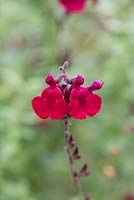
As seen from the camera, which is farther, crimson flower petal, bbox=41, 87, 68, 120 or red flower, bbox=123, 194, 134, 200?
red flower, bbox=123, 194, 134, 200

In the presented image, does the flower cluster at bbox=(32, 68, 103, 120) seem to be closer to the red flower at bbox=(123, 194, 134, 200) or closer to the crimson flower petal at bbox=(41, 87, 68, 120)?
the crimson flower petal at bbox=(41, 87, 68, 120)

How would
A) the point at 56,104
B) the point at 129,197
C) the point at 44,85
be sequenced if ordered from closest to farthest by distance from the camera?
1. the point at 56,104
2. the point at 129,197
3. the point at 44,85

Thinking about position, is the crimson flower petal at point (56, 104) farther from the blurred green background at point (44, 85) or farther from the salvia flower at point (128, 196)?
the salvia flower at point (128, 196)

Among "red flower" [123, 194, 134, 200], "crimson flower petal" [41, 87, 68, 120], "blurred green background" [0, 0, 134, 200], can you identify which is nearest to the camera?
"crimson flower petal" [41, 87, 68, 120]

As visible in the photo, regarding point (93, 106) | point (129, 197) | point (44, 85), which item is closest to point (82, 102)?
point (93, 106)

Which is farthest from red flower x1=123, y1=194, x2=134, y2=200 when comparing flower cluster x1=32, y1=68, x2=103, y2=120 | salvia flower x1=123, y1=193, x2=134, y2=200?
flower cluster x1=32, y1=68, x2=103, y2=120

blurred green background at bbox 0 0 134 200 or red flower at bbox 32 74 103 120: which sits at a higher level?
blurred green background at bbox 0 0 134 200

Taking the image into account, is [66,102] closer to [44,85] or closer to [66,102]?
[66,102]
